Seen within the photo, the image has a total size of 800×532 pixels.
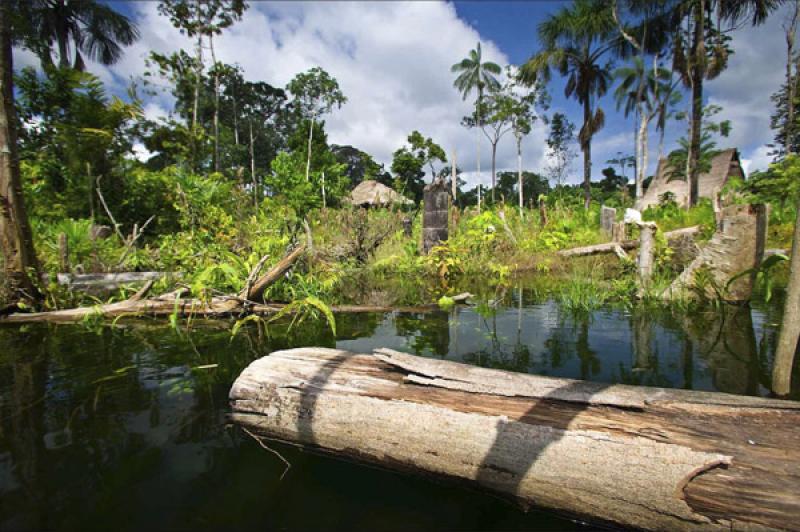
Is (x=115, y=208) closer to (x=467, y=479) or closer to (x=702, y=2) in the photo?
(x=467, y=479)

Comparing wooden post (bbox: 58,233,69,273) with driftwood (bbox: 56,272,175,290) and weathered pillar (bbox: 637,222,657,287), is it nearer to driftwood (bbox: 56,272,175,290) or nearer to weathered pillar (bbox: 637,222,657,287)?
driftwood (bbox: 56,272,175,290)

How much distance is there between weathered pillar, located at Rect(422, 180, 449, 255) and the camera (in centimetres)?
675

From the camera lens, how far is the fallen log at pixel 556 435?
932mm

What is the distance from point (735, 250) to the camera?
3.31 meters

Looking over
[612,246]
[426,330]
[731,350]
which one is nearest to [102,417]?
[426,330]

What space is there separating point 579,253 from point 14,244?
29.0 feet

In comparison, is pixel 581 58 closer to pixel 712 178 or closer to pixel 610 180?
pixel 712 178

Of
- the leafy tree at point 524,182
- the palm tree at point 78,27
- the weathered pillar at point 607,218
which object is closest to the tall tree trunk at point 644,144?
the weathered pillar at point 607,218

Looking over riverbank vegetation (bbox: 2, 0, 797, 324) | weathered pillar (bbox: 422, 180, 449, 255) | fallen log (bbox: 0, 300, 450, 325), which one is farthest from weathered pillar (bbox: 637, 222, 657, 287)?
fallen log (bbox: 0, 300, 450, 325)

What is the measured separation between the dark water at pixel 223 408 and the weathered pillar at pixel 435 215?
3589mm

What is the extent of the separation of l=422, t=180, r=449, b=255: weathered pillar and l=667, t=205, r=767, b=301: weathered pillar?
3876 millimetres

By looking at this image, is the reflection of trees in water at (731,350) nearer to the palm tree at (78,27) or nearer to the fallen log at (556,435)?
the fallen log at (556,435)

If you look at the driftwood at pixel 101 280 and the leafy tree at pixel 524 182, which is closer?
the driftwood at pixel 101 280

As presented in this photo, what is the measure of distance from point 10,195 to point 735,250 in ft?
23.1
